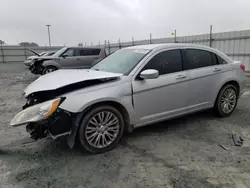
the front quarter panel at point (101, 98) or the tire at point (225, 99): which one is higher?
the front quarter panel at point (101, 98)

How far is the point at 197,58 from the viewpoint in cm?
407

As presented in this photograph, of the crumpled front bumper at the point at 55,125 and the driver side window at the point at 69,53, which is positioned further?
the driver side window at the point at 69,53

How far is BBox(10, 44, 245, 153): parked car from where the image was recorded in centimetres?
288

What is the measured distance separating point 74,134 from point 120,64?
1.52 m

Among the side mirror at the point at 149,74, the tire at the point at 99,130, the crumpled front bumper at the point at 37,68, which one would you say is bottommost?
the tire at the point at 99,130

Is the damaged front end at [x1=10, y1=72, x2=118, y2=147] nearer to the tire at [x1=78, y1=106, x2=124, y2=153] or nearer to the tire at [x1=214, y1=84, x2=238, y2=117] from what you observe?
the tire at [x1=78, y1=106, x2=124, y2=153]

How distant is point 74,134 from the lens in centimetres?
290

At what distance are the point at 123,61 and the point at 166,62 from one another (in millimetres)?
767

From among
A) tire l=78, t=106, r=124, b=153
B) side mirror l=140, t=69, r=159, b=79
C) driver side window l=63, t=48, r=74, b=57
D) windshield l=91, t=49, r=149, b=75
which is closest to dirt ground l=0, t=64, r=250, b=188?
tire l=78, t=106, r=124, b=153

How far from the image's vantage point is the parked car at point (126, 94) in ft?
9.45

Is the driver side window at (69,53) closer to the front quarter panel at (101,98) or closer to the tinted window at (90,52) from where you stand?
the tinted window at (90,52)

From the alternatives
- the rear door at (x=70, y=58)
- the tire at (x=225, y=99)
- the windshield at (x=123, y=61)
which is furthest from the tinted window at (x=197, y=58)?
the rear door at (x=70, y=58)

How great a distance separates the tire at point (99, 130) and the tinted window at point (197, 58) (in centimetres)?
168

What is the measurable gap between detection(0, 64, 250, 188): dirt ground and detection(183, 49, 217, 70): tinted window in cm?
122
